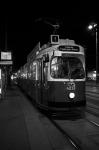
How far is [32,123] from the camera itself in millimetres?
10000

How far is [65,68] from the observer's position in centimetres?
1082

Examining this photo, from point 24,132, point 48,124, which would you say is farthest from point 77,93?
point 24,132

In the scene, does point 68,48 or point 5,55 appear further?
point 5,55

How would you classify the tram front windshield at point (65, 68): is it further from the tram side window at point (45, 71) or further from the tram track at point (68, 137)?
the tram track at point (68, 137)

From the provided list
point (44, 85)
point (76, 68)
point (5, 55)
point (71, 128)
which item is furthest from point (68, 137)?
point (5, 55)

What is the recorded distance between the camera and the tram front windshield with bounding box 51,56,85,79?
10.8 metres

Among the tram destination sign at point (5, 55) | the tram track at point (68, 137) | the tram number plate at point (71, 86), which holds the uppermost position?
the tram destination sign at point (5, 55)

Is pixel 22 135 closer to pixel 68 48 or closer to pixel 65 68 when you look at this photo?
pixel 65 68

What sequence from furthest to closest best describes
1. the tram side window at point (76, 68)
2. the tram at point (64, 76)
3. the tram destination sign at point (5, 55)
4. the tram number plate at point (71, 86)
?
the tram destination sign at point (5, 55)
the tram side window at point (76, 68)
the tram number plate at point (71, 86)
the tram at point (64, 76)

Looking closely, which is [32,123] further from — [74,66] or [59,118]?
[74,66]

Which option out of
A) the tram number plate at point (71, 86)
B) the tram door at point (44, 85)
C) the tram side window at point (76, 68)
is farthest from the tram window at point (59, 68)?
the tram door at point (44, 85)

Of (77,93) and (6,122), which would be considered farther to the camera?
(77,93)

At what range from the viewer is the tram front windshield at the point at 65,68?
10.8m

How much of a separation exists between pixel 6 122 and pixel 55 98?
7.42 ft
